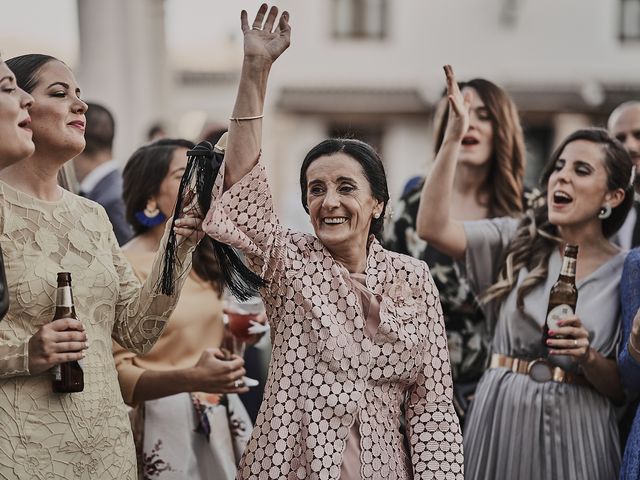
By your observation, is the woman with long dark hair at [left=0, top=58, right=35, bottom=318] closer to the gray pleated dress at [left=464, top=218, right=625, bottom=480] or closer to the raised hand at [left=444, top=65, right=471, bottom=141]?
the raised hand at [left=444, top=65, right=471, bottom=141]

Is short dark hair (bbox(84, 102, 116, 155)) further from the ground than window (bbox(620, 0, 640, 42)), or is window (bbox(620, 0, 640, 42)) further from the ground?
window (bbox(620, 0, 640, 42))

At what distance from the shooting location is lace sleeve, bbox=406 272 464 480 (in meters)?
3.21

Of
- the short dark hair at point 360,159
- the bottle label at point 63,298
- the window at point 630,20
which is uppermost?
the window at point 630,20

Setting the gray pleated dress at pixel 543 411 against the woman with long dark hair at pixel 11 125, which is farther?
the gray pleated dress at pixel 543 411

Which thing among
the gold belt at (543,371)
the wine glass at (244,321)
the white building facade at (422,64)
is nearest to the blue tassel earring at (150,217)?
the wine glass at (244,321)

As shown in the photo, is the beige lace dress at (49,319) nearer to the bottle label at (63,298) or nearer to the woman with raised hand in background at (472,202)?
the bottle label at (63,298)

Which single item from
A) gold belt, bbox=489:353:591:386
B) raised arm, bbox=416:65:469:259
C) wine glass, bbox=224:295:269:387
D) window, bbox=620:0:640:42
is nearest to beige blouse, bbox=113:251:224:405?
wine glass, bbox=224:295:269:387

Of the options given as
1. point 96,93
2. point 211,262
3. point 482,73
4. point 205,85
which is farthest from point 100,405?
point 205,85

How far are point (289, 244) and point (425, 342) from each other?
21.5 inches

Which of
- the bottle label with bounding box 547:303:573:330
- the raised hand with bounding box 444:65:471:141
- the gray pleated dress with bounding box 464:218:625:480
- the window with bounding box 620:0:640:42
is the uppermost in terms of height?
the window with bounding box 620:0:640:42

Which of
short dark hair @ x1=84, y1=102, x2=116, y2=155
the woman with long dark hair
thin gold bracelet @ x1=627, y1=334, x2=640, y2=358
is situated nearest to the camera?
the woman with long dark hair

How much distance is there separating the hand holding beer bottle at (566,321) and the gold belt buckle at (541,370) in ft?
0.35

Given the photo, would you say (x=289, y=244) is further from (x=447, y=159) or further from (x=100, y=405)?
(x=447, y=159)

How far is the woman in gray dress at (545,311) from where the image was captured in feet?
13.1
